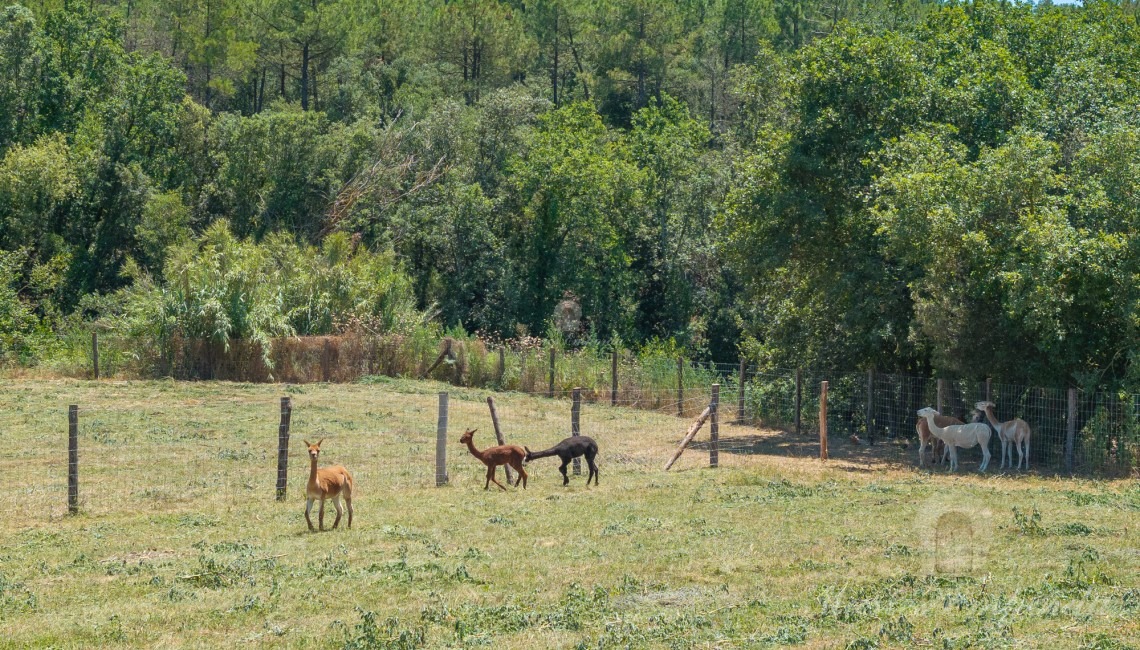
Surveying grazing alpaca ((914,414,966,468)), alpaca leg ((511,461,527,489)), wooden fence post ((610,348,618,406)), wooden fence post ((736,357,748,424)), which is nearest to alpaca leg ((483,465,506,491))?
alpaca leg ((511,461,527,489))

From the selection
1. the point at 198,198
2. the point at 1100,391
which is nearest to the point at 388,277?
the point at 198,198

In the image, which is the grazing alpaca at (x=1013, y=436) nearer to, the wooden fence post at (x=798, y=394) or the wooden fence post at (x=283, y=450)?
the wooden fence post at (x=798, y=394)

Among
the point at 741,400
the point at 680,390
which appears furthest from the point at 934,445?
the point at 680,390

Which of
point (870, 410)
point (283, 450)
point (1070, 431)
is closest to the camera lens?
point (283, 450)

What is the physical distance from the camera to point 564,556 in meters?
13.2

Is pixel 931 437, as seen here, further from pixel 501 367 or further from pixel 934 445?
pixel 501 367

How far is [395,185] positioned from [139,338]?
70.0 ft

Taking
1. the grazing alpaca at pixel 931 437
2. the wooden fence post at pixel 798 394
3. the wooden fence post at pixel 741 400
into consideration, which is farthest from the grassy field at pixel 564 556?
the wooden fence post at pixel 741 400

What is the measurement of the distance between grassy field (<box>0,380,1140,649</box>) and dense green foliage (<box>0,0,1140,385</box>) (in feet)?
18.3

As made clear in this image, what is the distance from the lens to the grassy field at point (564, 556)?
1005 centimetres

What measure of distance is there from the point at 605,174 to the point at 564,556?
42.8 m

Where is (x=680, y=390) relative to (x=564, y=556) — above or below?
above

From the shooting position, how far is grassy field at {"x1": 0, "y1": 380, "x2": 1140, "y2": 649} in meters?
10.1

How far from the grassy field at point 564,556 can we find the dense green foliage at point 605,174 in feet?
18.3
